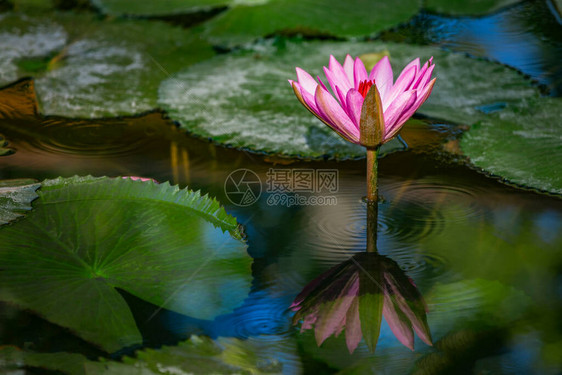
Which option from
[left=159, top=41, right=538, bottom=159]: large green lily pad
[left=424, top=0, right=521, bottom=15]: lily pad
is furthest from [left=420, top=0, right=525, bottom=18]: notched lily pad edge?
[left=159, top=41, right=538, bottom=159]: large green lily pad

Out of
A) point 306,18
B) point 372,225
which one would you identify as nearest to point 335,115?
point 372,225

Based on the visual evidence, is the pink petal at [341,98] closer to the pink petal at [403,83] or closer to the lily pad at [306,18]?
the pink petal at [403,83]

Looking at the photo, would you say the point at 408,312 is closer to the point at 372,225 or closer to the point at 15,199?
the point at 372,225

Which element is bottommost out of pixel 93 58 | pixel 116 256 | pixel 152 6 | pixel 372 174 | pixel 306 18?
pixel 116 256

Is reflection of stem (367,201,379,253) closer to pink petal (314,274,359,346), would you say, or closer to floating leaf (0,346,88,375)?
pink petal (314,274,359,346)

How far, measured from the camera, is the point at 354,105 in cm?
111

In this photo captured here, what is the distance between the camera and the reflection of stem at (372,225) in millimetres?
1183

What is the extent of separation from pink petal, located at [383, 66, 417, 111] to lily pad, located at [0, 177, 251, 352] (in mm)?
481

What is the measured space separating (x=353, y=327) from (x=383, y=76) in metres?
0.61

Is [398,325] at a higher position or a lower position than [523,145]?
lower

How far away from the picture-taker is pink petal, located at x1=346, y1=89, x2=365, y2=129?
108 cm

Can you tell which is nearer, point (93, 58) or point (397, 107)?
point (397, 107)

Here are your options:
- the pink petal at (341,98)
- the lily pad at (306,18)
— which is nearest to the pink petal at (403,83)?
the pink petal at (341,98)

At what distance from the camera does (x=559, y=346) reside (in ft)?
2.99
